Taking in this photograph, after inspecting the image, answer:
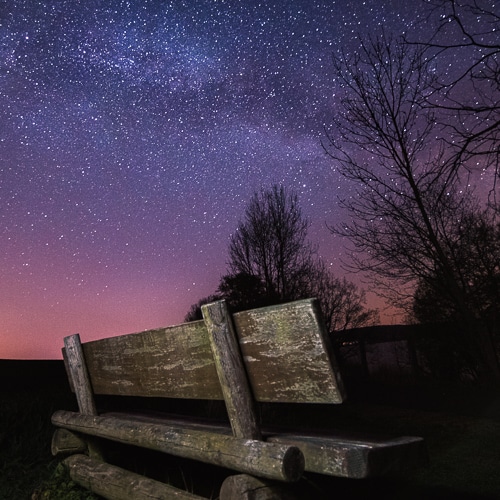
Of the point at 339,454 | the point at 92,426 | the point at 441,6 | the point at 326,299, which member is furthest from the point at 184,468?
the point at 326,299

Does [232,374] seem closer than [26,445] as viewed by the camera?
Yes

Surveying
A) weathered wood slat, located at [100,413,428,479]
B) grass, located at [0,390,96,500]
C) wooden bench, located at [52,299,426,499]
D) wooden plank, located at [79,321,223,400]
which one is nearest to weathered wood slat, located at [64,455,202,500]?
wooden bench, located at [52,299,426,499]

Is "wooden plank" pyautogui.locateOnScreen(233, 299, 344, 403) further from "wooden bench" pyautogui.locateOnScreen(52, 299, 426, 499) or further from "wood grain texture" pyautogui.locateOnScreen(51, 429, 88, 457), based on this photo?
"wood grain texture" pyautogui.locateOnScreen(51, 429, 88, 457)

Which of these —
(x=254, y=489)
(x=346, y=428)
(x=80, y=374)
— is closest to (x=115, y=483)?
(x=80, y=374)

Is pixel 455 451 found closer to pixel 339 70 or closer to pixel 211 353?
pixel 211 353

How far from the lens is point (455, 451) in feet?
16.4

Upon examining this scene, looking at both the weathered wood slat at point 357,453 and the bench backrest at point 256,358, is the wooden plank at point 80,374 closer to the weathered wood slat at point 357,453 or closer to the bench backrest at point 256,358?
the bench backrest at point 256,358

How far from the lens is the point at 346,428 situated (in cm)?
651

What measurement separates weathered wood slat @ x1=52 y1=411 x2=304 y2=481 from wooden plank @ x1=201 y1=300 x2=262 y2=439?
7cm

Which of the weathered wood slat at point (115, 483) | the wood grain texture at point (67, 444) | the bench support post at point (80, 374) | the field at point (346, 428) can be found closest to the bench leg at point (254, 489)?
the field at point (346, 428)

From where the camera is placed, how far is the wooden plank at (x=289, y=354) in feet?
5.74

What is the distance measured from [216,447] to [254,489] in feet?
0.95

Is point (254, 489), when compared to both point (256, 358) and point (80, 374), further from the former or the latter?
point (80, 374)

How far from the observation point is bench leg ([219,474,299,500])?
2.02m
